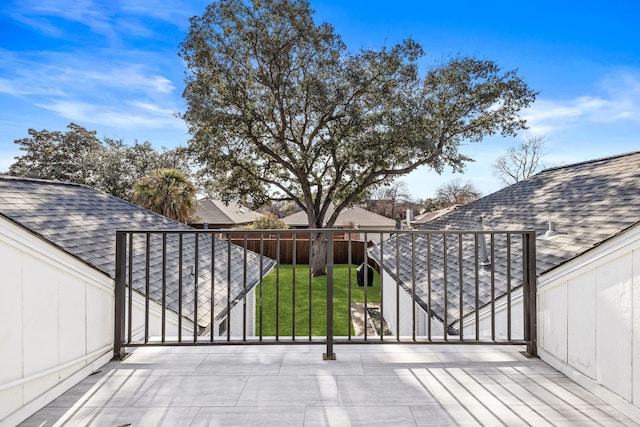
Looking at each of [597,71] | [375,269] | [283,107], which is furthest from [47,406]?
[597,71]

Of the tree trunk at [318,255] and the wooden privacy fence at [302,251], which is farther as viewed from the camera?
the wooden privacy fence at [302,251]

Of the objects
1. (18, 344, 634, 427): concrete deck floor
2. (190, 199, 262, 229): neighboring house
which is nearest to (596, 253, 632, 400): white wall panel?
(18, 344, 634, 427): concrete deck floor

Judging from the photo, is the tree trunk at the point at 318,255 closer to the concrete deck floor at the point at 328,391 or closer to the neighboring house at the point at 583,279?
the neighboring house at the point at 583,279

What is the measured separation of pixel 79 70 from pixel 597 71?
2185 cm

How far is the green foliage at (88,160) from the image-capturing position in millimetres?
22391

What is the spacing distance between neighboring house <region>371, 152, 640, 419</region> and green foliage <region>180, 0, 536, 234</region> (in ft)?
24.0

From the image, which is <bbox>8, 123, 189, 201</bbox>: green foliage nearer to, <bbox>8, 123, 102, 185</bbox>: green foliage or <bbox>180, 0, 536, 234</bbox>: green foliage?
<bbox>8, 123, 102, 185</bbox>: green foliage

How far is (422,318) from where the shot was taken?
19.2ft

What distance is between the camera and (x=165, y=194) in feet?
48.6

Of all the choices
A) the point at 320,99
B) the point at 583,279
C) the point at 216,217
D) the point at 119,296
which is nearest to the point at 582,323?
the point at 583,279

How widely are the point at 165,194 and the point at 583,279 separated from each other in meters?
15.2

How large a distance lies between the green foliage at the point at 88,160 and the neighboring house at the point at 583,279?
18286 mm

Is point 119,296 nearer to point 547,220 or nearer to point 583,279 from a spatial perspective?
point 583,279

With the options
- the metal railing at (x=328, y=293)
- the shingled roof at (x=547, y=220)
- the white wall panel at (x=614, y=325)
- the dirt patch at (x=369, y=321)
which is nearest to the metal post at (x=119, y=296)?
the metal railing at (x=328, y=293)
